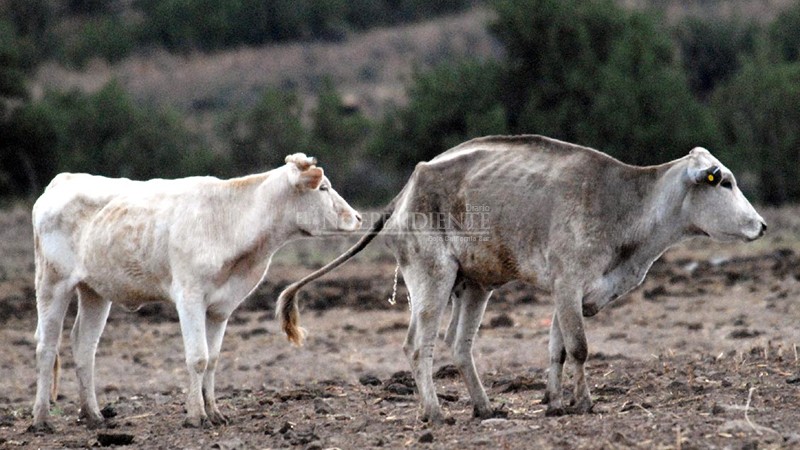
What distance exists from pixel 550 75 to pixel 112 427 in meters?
28.7

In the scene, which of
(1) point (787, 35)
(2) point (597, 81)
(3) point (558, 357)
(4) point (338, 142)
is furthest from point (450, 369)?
(1) point (787, 35)

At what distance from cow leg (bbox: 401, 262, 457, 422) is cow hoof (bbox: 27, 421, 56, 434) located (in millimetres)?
2889

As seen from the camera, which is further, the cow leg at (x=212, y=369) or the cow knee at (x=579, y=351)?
the cow leg at (x=212, y=369)

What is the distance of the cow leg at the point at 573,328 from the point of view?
10.4m

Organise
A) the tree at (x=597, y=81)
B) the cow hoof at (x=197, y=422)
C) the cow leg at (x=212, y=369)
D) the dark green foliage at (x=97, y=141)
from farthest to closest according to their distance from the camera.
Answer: the dark green foliage at (x=97, y=141) → the tree at (x=597, y=81) → the cow leg at (x=212, y=369) → the cow hoof at (x=197, y=422)

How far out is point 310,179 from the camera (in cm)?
1154

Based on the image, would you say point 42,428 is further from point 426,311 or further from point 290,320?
point 426,311

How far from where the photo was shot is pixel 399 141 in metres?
39.2

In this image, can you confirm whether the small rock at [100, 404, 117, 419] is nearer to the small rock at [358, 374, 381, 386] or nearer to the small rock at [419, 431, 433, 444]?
the small rock at [358, 374, 381, 386]

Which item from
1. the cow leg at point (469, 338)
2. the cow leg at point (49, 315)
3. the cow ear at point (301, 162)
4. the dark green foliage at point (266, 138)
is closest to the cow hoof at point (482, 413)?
the cow leg at point (469, 338)

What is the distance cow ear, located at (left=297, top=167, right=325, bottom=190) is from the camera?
11.5 meters

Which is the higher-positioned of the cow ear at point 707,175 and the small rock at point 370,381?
the cow ear at point 707,175

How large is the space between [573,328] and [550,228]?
743 millimetres

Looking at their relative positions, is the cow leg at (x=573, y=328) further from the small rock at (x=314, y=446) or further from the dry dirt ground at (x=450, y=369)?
the small rock at (x=314, y=446)
